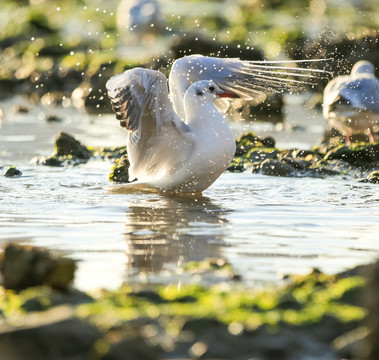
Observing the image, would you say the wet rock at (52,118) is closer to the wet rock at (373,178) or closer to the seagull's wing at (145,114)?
the seagull's wing at (145,114)

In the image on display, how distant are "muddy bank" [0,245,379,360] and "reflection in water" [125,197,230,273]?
0.83m

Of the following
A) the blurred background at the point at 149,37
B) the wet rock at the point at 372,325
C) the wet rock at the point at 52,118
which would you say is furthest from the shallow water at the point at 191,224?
the blurred background at the point at 149,37

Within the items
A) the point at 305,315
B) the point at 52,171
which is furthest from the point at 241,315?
the point at 52,171

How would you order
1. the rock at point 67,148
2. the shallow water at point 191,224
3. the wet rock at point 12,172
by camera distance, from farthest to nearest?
1. the rock at point 67,148
2. the wet rock at point 12,172
3. the shallow water at point 191,224

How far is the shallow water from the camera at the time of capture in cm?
586

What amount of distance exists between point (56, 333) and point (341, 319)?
1.42 metres

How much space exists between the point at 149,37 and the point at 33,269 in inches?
873

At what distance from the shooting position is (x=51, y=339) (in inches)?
148

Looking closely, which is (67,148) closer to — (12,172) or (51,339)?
(12,172)

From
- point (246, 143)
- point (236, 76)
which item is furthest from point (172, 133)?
point (246, 143)

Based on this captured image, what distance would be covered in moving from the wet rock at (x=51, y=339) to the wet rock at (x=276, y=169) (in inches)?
273

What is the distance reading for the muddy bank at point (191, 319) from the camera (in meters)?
3.75

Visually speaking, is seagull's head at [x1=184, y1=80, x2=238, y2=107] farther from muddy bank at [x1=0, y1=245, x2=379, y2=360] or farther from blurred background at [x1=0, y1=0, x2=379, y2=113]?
blurred background at [x1=0, y1=0, x2=379, y2=113]

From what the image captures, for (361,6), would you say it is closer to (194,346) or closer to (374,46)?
(374,46)
